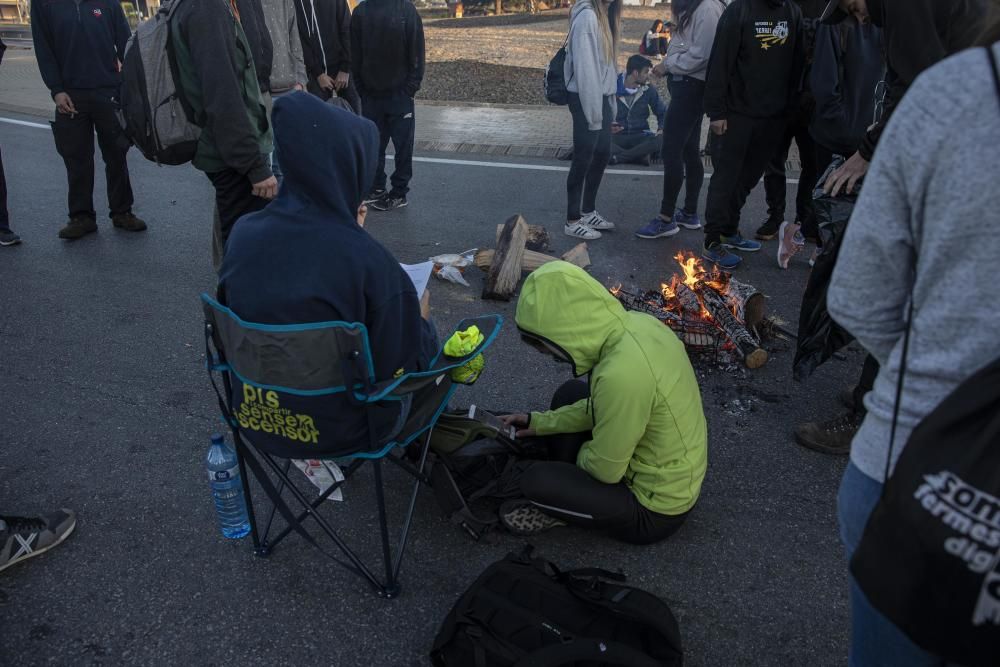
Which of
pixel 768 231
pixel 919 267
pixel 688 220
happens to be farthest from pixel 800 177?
pixel 919 267

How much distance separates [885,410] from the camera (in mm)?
1196

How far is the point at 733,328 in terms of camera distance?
403cm

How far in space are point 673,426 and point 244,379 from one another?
141 cm

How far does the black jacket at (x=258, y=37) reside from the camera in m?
4.53

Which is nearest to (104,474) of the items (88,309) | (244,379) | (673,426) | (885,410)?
(244,379)

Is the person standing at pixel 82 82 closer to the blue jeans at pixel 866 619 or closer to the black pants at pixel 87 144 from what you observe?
the black pants at pixel 87 144

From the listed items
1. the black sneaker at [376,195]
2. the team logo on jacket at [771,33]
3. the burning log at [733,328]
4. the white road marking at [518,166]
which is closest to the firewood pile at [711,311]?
the burning log at [733,328]

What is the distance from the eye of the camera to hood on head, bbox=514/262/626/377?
2.51 meters

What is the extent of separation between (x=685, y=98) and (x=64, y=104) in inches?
180

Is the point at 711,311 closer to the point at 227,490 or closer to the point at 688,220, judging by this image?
the point at 688,220

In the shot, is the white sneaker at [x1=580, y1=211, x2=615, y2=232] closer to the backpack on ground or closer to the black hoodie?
the backpack on ground

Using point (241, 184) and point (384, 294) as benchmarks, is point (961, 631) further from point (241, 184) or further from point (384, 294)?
point (241, 184)

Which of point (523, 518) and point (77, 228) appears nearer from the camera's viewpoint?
point (523, 518)

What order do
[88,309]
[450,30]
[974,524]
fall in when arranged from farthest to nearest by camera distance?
[450,30] < [88,309] < [974,524]
